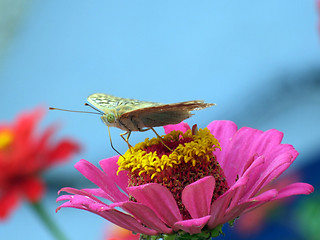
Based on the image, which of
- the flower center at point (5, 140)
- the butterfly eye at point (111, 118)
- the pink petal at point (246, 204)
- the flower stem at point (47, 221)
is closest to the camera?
the pink petal at point (246, 204)

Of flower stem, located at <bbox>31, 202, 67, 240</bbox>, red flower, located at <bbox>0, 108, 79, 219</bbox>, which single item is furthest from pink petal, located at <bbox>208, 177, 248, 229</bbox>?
red flower, located at <bbox>0, 108, 79, 219</bbox>

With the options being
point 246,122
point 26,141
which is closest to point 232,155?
point 26,141

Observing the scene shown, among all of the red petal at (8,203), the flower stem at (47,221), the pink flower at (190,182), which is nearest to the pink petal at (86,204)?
A: the pink flower at (190,182)

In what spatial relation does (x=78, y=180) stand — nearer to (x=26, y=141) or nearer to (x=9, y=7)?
(x=9, y=7)

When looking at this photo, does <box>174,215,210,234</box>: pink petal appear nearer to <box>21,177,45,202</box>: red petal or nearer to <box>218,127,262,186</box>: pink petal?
<box>218,127,262,186</box>: pink petal

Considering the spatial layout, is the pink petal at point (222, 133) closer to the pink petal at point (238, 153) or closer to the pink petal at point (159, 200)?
the pink petal at point (238, 153)

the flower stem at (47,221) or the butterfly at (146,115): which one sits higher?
the butterfly at (146,115)
